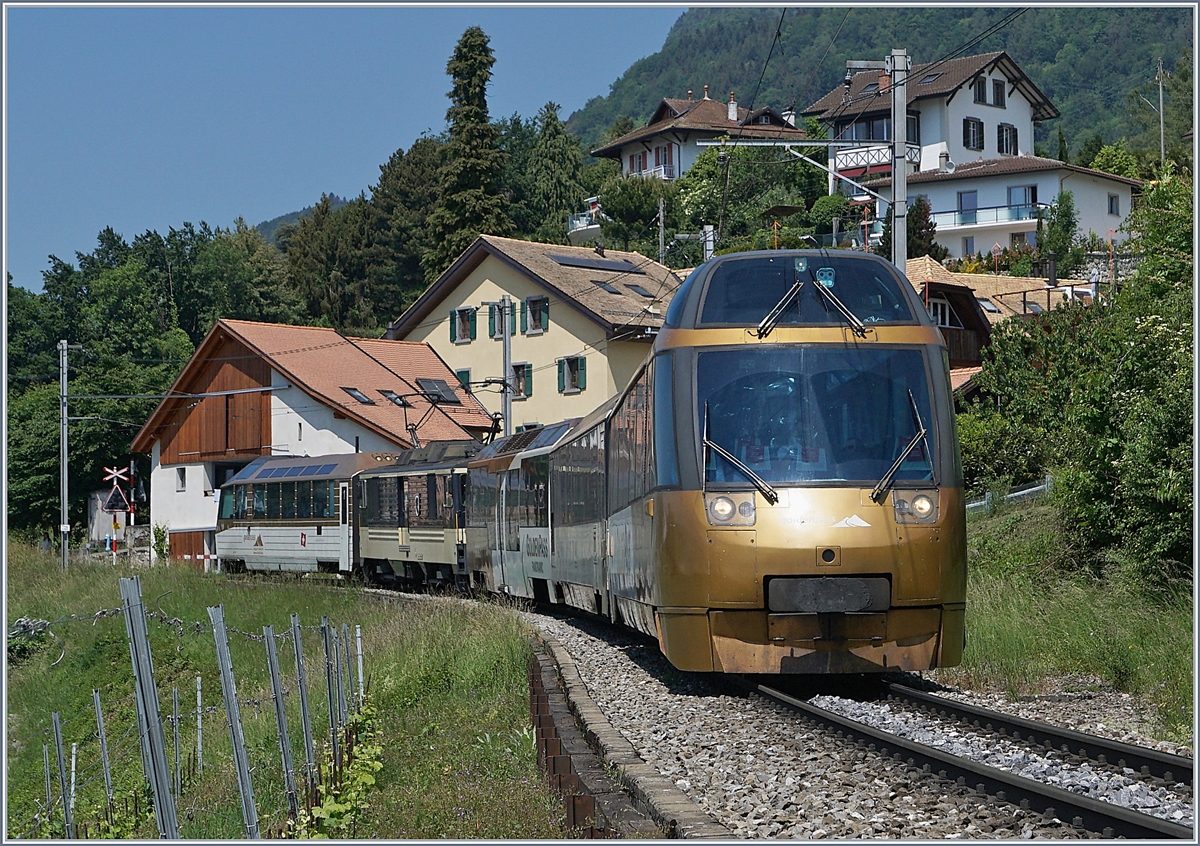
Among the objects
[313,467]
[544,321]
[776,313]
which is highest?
[544,321]

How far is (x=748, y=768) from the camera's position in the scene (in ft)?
26.5

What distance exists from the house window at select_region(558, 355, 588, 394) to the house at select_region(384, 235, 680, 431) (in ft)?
0.11

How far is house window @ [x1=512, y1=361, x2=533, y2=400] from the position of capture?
48062mm

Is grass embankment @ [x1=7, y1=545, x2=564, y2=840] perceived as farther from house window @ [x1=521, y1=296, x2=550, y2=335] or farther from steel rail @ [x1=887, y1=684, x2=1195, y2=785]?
house window @ [x1=521, y1=296, x2=550, y2=335]

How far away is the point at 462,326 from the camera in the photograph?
50844mm

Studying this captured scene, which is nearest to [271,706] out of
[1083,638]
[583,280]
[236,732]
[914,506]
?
[1083,638]

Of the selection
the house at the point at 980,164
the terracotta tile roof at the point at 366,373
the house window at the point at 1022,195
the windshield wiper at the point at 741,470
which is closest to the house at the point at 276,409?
the terracotta tile roof at the point at 366,373

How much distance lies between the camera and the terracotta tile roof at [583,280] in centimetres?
4550

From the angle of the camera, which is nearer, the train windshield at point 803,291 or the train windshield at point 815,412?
the train windshield at point 815,412

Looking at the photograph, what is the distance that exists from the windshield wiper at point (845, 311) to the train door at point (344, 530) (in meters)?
23.7

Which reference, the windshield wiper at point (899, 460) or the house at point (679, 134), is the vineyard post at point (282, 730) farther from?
the house at point (679, 134)

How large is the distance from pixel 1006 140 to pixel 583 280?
46.2m

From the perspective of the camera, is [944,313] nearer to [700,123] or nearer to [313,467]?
[313,467]

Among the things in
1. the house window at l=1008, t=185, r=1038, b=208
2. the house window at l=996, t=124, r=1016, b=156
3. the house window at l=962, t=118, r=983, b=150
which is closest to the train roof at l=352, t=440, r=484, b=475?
the house window at l=1008, t=185, r=1038, b=208
